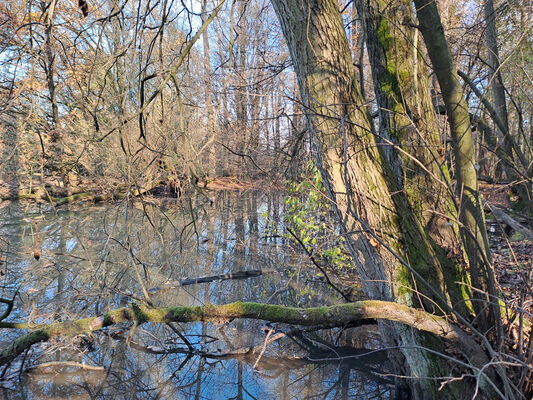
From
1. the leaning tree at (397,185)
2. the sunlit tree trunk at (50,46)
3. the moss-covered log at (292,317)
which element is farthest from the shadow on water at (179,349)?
the sunlit tree trunk at (50,46)

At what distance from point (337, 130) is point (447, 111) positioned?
2.36 ft

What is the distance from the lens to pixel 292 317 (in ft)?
8.83

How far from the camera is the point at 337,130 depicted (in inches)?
103

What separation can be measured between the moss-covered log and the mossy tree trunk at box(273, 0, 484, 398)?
0.19 m

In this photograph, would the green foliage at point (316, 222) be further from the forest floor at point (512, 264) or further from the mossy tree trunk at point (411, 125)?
the mossy tree trunk at point (411, 125)

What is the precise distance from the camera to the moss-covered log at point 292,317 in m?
2.38

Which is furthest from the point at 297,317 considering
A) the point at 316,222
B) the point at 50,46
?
the point at 316,222

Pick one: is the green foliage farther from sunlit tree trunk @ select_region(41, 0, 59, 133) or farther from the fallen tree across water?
sunlit tree trunk @ select_region(41, 0, 59, 133)

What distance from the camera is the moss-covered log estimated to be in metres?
2.38

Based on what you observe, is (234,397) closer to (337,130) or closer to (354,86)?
(337,130)

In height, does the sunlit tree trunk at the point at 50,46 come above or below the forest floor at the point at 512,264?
above

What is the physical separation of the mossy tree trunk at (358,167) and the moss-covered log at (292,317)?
0.19 metres

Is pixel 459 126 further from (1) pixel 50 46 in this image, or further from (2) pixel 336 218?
(1) pixel 50 46

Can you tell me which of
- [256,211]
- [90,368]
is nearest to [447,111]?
[90,368]
